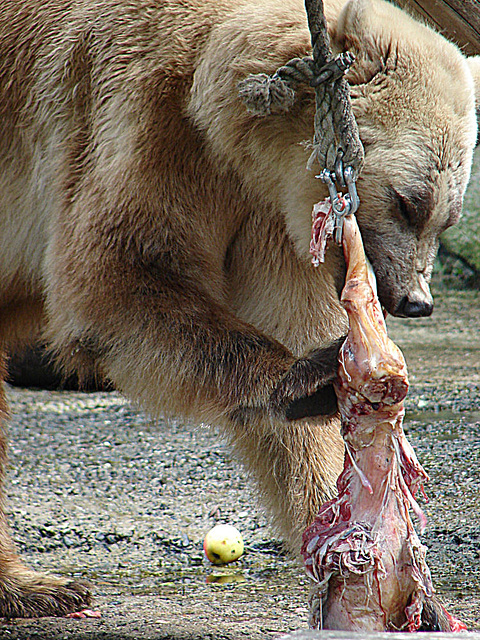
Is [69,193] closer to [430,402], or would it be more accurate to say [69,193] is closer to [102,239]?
[102,239]

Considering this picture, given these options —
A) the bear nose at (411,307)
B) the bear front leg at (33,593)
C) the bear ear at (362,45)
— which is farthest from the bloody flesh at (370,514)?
the bear front leg at (33,593)

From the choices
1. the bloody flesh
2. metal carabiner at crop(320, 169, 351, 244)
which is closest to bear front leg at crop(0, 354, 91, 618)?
the bloody flesh

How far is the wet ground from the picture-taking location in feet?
10.3

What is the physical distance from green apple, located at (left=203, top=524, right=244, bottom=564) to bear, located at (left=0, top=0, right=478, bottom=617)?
1.80 feet

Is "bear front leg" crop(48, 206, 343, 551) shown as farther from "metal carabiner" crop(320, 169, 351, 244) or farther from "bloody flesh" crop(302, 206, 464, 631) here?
"metal carabiner" crop(320, 169, 351, 244)

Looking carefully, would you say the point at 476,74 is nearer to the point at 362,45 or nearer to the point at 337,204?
the point at 362,45

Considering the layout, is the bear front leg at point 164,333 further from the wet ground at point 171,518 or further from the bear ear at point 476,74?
the bear ear at point 476,74

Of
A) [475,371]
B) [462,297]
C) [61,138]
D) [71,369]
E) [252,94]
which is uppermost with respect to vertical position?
[252,94]

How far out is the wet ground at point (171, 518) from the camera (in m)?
3.14

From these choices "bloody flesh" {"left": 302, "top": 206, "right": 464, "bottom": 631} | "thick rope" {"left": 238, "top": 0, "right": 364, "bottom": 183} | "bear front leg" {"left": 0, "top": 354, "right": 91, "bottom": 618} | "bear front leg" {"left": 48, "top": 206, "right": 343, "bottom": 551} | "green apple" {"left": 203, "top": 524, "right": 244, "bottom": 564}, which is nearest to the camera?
"bloody flesh" {"left": 302, "top": 206, "right": 464, "bottom": 631}

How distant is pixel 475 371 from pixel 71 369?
402 centimetres

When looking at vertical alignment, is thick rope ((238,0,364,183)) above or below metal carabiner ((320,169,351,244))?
above

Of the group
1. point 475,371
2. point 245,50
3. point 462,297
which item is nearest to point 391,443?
point 245,50

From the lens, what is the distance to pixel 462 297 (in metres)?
9.70
